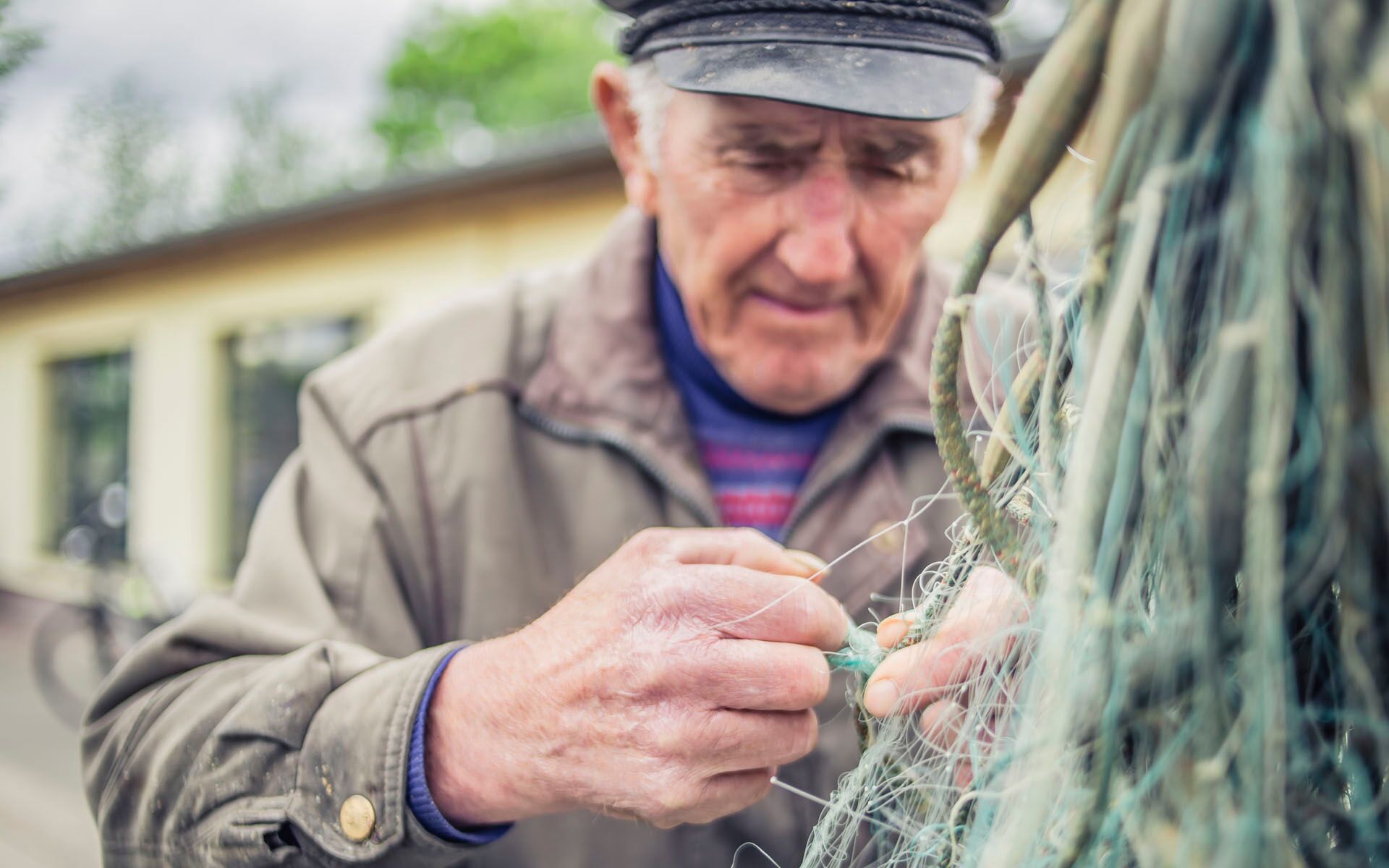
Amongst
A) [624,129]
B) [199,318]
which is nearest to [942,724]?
[624,129]

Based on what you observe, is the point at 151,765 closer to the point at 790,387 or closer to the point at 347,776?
the point at 347,776

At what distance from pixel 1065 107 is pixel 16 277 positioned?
13036mm

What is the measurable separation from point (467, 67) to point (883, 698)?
92.1 ft

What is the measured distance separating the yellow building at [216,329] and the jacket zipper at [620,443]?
3.15 meters

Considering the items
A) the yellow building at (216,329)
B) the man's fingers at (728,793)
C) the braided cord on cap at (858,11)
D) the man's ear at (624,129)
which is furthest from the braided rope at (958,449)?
the yellow building at (216,329)

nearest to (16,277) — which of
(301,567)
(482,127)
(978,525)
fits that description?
(301,567)

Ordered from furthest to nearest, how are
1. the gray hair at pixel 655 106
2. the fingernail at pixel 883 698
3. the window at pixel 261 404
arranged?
the window at pixel 261 404 → the gray hair at pixel 655 106 → the fingernail at pixel 883 698

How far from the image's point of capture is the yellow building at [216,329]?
612 centimetres

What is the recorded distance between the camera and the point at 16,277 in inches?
426

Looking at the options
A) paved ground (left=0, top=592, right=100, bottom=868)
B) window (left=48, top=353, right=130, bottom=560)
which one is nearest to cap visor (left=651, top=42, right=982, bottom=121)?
paved ground (left=0, top=592, right=100, bottom=868)

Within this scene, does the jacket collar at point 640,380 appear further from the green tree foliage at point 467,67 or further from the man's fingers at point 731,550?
the green tree foliage at point 467,67

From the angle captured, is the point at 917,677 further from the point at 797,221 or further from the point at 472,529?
the point at 472,529

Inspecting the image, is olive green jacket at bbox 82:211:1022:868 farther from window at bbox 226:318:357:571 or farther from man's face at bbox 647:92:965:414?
window at bbox 226:318:357:571

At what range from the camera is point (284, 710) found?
3.80ft
